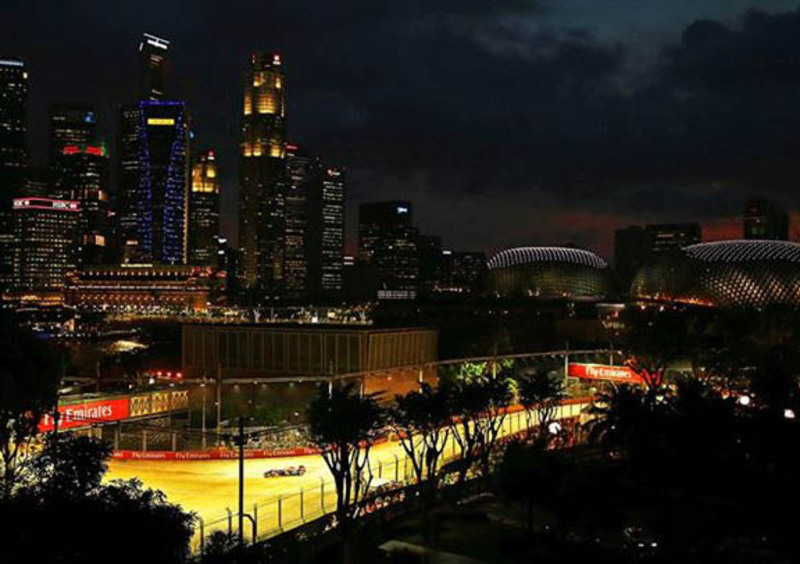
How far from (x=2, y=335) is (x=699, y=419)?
24.5m

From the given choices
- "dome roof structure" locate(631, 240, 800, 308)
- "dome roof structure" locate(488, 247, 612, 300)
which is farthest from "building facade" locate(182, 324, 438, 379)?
"dome roof structure" locate(488, 247, 612, 300)

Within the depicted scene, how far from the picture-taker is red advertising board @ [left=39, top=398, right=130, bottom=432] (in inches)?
1563

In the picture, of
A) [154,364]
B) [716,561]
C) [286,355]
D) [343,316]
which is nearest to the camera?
[716,561]

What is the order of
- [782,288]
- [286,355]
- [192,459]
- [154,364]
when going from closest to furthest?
[192,459] < [286,355] < [154,364] < [782,288]

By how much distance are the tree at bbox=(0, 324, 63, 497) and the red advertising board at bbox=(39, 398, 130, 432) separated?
472 inches

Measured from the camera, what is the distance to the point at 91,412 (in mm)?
41031

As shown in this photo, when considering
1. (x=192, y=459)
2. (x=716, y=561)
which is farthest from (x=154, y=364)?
(x=716, y=561)

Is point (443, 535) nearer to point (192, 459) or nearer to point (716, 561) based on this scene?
point (716, 561)

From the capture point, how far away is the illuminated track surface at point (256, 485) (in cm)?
3164

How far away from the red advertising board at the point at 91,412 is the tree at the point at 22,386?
39.3 feet

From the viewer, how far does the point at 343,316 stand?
95.6 metres

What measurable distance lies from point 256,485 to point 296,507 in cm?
664

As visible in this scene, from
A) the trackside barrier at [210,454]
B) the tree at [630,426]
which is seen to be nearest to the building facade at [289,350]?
the trackside barrier at [210,454]

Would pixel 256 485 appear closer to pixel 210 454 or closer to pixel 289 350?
pixel 210 454
